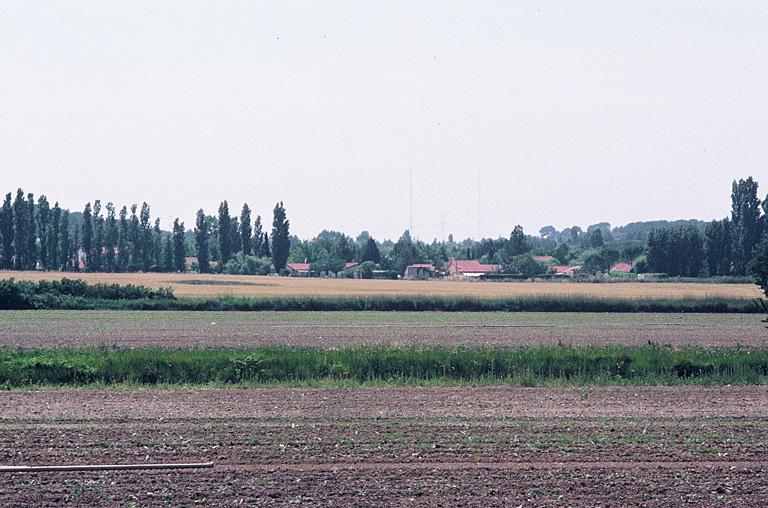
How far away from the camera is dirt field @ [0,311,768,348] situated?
40969mm

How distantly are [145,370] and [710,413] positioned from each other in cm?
1499

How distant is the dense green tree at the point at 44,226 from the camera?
139625 mm

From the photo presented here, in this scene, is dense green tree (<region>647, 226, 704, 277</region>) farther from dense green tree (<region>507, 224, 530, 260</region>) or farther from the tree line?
dense green tree (<region>507, 224, 530, 260</region>)

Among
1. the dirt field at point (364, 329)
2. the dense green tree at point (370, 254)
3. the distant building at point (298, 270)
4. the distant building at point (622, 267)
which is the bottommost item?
the dirt field at point (364, 329)

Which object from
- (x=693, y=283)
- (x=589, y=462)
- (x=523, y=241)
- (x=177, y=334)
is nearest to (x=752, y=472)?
(x=589, y=462)

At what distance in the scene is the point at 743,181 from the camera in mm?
131250

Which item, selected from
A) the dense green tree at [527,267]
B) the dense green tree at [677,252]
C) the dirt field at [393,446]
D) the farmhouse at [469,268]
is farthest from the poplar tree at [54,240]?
the dirt field at [393,446]

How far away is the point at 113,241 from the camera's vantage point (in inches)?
5866

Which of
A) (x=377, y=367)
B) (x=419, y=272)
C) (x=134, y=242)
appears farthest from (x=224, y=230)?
(x=377, y=367)

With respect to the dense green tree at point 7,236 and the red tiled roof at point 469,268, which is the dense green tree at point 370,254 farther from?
the dense green tree at point 7,236

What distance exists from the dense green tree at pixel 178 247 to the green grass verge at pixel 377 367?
119270mm

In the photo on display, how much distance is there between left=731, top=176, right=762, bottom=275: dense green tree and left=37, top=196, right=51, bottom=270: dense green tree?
96.5m

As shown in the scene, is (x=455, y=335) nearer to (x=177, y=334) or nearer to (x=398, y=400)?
(x=177, y=334)

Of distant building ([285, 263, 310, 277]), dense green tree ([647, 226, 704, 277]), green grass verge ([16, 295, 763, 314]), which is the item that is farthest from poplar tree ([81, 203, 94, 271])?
dense green tree ([647, 226, 704, 277])
